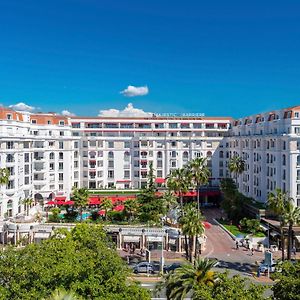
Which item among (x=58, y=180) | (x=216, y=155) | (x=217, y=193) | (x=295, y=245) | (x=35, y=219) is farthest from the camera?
(x=216, y=155)

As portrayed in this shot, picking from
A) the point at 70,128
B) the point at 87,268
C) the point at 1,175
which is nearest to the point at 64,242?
the point at 87,268

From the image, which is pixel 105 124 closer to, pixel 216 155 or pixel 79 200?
pixel 216 155

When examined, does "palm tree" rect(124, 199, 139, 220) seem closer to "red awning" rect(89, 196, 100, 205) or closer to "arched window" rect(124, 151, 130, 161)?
"red awning" rect(89, 196, 100, 205)

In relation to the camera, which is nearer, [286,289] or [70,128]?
[286,289]

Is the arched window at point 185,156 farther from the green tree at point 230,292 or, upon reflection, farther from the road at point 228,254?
the green tree at point 230,292

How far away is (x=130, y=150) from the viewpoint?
348 ft

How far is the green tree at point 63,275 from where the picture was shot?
25.8 m

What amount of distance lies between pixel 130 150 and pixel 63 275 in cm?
8013

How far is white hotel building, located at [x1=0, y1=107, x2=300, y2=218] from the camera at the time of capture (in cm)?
7438

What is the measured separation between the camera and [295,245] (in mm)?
63125

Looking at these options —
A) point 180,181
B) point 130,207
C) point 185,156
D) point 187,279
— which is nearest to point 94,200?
point 130,207

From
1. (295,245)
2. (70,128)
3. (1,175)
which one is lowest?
(295,245)

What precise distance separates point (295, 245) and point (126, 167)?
53.9 m

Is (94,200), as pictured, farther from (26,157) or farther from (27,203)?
(26,157)
